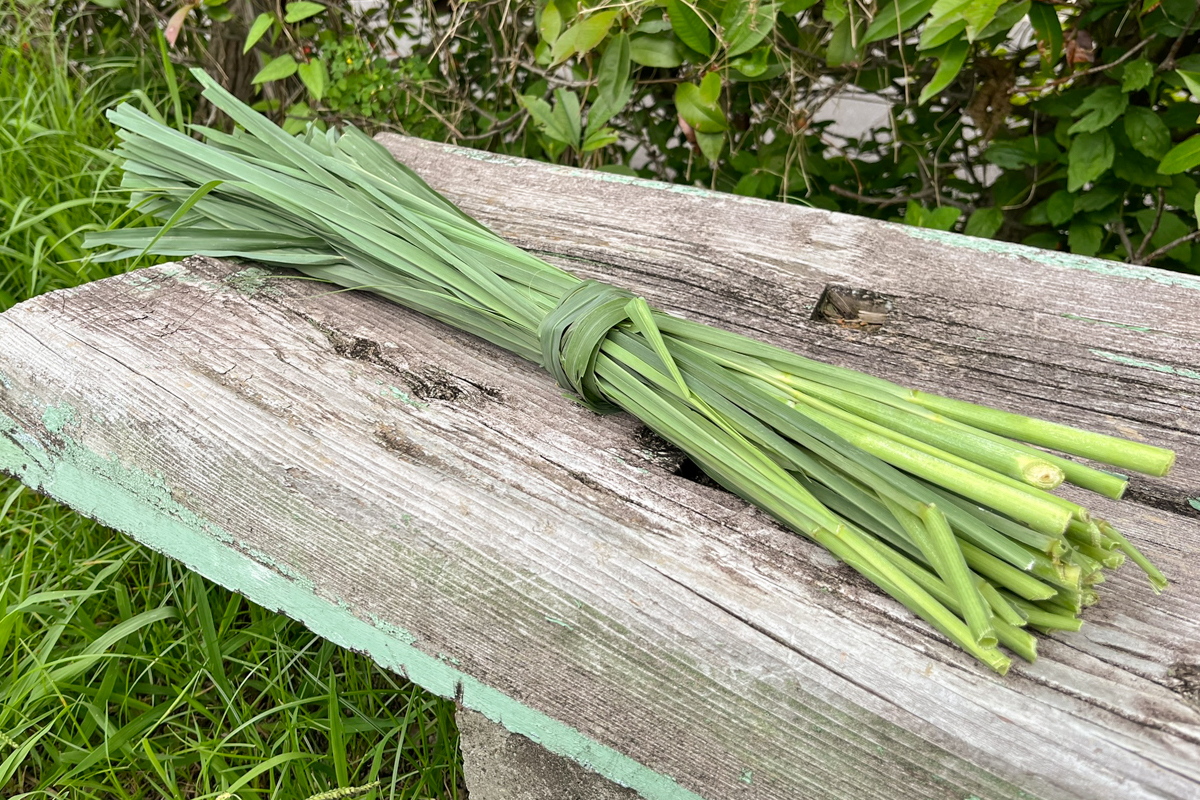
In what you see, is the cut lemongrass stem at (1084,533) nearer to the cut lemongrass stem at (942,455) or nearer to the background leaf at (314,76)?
the cut lemongrass stem at (942,455)

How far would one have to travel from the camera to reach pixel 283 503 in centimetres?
94

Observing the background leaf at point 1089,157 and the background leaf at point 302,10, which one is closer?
the background leaf at point 1089,157

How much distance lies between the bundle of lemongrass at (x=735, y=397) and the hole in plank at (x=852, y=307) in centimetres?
28

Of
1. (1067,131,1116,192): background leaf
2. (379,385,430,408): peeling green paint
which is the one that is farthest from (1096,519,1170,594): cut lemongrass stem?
(1067,131,1116,192): background leaf

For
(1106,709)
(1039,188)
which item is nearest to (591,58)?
(1039,188)

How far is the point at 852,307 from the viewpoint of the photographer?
1.22 m

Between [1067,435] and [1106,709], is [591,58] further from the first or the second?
[1106,709]

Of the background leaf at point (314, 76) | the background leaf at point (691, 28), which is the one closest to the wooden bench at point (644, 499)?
the background leaf at point (691, 28)

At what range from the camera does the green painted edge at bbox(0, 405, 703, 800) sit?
2.77 feet

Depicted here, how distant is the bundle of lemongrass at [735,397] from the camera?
737mm

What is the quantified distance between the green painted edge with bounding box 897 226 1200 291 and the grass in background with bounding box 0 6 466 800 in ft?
3.68

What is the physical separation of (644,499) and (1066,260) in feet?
2.62

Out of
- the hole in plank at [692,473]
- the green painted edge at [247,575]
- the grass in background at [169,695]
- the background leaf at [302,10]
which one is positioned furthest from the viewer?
the background leaf at [302,10]

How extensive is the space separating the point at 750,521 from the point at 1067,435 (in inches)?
12.2
